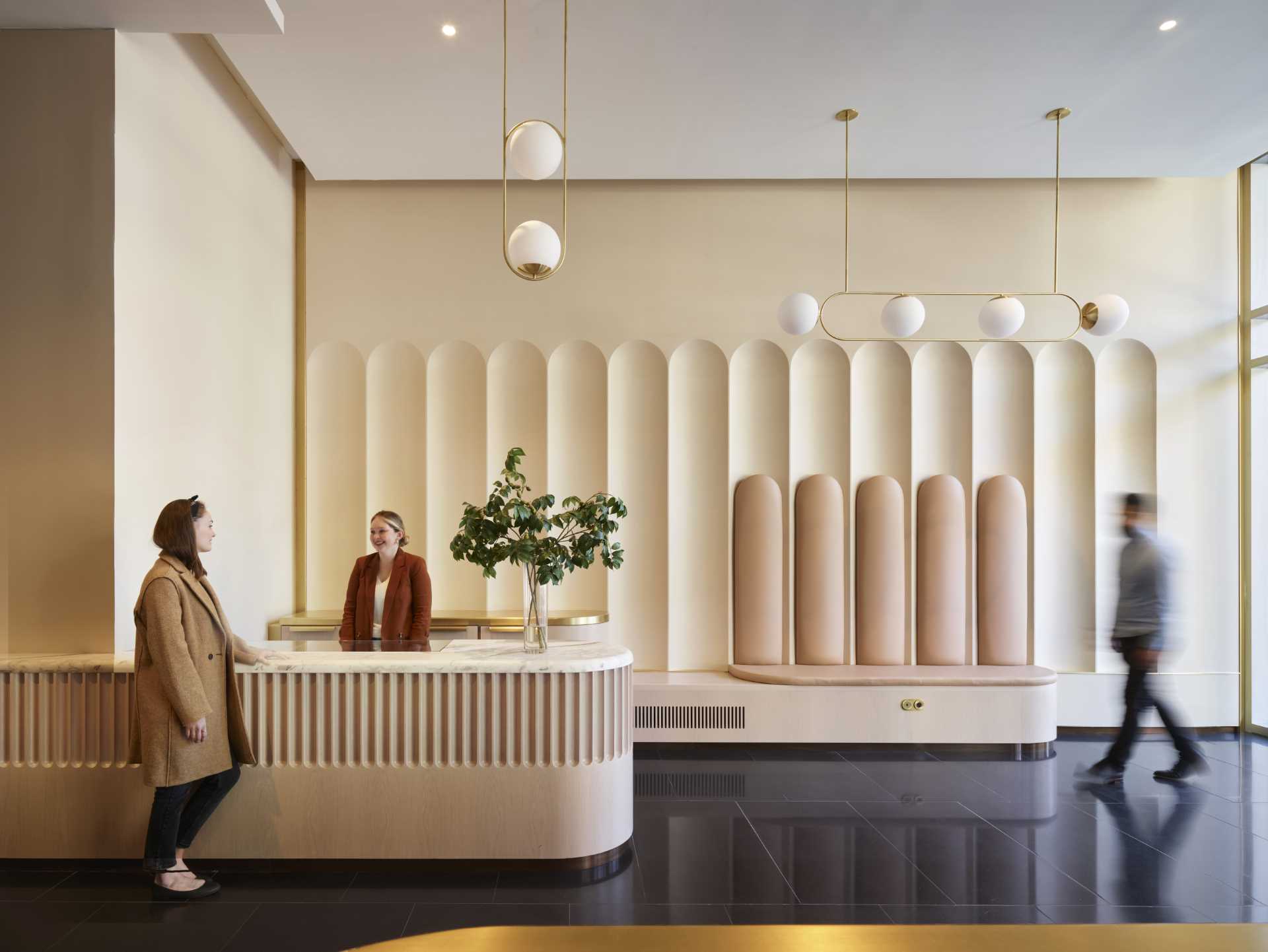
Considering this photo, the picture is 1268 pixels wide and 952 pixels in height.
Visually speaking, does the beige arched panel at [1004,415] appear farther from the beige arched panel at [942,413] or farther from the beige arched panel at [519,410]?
the beige arched panel at [519,410]

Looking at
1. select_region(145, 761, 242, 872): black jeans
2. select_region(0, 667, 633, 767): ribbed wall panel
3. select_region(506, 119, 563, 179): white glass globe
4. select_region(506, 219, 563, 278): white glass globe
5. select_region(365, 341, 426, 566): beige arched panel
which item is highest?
select_region(506, 119, 563, 179): white glass globe

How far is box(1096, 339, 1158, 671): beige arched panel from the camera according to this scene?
241 inches

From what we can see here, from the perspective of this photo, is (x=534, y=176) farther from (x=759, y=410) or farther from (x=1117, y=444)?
(x=1117, y=444)

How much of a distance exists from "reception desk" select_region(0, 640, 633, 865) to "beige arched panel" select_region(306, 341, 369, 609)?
8.57ft

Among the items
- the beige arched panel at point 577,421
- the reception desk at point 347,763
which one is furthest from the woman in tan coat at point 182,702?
the beige arched panel at point 577,421

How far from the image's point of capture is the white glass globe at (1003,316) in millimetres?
4977

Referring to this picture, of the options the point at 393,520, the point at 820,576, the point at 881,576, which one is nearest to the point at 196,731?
the point at 393,520

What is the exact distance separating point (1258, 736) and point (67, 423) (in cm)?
766

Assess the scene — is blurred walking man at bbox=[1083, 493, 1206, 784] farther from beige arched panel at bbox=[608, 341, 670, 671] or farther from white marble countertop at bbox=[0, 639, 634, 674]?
white marble countertop at bbox=[0, 639, 634, 674]

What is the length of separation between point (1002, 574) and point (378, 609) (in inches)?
172

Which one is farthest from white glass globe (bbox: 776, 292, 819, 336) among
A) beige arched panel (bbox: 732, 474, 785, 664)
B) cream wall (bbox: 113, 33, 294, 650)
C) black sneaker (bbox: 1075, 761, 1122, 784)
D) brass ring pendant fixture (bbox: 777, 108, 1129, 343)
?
cream wall (bbox: 113, 33, 294, 650)

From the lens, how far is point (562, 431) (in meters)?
6.29

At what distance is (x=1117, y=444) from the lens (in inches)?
243

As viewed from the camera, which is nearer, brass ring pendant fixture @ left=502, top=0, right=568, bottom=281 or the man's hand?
the man's hand
